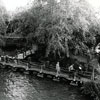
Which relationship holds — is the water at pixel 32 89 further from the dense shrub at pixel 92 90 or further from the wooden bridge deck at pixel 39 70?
the wooden bridge deck at pixel 39 70

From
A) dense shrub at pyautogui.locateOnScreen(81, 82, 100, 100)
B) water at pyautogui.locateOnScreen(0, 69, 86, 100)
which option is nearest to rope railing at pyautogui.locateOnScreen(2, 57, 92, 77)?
water at pyautogui.locateOnScreen(0, 69, 86, 100)

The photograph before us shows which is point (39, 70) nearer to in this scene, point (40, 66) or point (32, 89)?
point (40, 66)

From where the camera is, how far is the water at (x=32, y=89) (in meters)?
25.9

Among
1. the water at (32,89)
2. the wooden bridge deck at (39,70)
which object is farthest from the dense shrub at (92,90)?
the wooden bridge deck at (39,70)

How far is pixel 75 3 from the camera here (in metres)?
31.6

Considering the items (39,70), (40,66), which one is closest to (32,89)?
(39,70)

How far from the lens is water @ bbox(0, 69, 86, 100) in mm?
25891

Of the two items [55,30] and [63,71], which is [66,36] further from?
[63,71]

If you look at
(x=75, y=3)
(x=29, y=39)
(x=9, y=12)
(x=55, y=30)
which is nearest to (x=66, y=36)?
(x=55, y=30)

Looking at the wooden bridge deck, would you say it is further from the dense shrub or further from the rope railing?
the dense shrub

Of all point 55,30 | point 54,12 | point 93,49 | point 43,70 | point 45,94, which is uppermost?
point 54,12

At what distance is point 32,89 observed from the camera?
27516mm

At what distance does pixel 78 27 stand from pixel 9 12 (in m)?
13.6

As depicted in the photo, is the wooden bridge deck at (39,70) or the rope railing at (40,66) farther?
the wooden bridge deck at (39,70)
